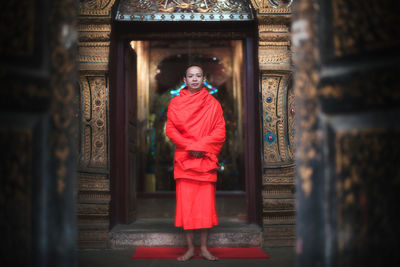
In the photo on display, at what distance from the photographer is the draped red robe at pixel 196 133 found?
134 inches

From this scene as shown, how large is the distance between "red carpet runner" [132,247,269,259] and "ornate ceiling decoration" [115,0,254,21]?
2498mm

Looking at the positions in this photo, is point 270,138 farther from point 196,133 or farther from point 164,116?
point 164,116

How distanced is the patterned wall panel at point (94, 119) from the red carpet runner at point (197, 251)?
98 centimetres

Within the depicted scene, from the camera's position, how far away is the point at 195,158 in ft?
11.3

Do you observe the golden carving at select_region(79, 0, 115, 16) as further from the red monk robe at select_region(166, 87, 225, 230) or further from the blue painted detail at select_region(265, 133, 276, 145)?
the blue painted detail at select_region(265, 133, 276, 145)

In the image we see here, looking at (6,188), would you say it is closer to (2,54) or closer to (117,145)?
(2,54)

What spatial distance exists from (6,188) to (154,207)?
4.67m

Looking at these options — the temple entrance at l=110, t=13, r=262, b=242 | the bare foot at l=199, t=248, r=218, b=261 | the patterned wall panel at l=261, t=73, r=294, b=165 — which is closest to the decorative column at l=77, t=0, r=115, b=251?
the temple entrance at l=110, t=13, r=262, b=242

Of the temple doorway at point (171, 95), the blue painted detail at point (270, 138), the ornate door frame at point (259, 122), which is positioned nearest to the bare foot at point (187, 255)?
the ornate door frame at point (259, 122)

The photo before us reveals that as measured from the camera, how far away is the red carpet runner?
133 inches

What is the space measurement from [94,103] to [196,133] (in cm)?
119

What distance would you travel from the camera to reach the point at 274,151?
153 inches

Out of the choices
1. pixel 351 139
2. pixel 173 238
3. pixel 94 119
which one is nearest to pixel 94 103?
pixel 94 119

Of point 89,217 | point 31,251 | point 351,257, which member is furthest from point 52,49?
point 89,217
